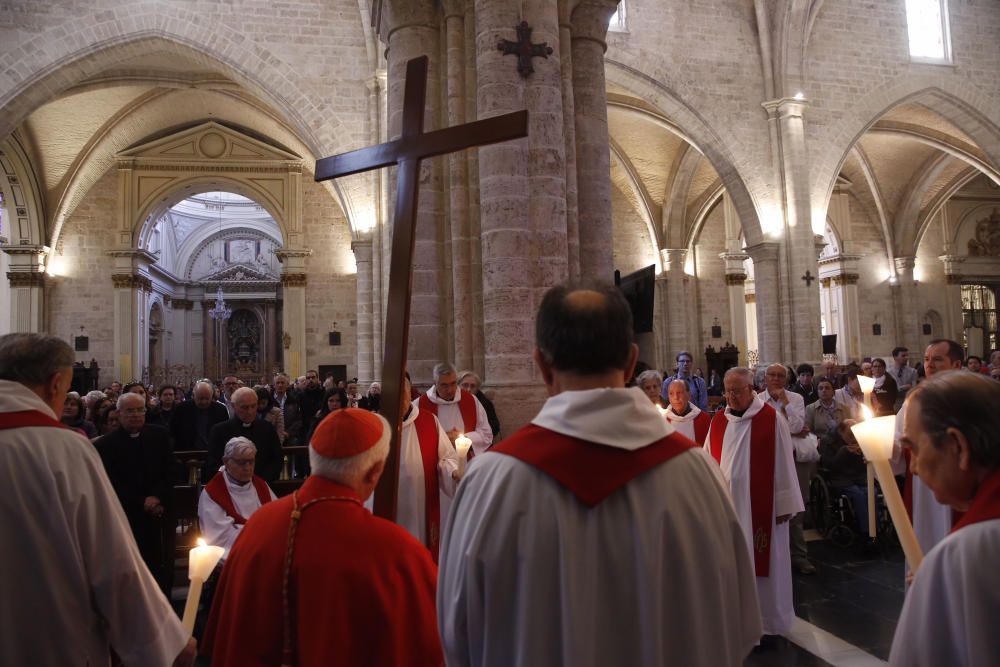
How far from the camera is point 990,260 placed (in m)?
25.1

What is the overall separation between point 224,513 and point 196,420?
11.3ft

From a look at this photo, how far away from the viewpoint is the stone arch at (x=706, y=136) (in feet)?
49.6

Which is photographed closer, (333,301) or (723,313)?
(333,301)

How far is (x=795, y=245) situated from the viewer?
15.2m

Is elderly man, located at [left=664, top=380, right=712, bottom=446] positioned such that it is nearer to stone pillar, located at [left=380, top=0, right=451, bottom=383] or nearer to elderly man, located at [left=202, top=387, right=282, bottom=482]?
stone pillar, located at [left=380, top=0, right=451, bottom=383]

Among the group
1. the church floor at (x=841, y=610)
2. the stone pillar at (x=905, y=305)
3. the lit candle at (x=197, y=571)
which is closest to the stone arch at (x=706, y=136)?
the church floor at (x=841, y=610)

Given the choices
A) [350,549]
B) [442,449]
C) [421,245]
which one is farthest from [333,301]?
[350,549]

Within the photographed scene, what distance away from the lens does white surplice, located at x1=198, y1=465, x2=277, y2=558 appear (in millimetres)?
→ 4102

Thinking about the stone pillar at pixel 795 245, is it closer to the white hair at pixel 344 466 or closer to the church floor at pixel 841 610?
the church floor at pixel 841 610

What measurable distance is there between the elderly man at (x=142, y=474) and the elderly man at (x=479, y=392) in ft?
6.95

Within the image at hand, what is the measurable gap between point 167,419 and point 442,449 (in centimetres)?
491

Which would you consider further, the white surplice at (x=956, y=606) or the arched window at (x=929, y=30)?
the arched window at (x=929, y=30)

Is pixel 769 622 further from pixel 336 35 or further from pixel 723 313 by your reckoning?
pixel 723 313

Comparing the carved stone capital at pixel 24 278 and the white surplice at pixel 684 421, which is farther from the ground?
the carved stone capital at pixel 24 278
